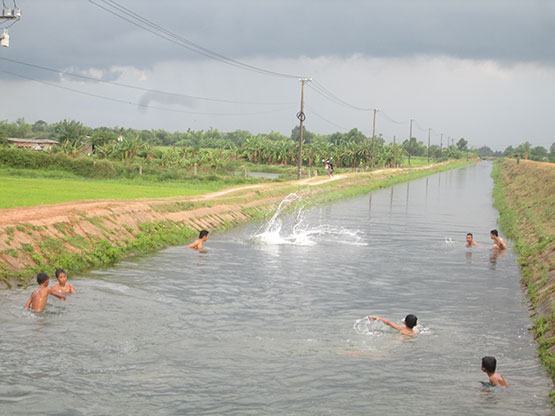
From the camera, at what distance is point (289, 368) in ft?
40.8

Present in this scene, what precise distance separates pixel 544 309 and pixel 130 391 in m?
11.5

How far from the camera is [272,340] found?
14.2 metres

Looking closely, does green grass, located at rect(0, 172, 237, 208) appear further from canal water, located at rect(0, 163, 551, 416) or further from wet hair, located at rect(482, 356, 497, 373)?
wet hair, located at rect(482, 356, 497, 373)

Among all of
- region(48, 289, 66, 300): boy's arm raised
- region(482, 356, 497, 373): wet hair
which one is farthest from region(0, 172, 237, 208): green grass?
region(482, 356, 497, 373): wet hair

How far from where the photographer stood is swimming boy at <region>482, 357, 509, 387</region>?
1180cm

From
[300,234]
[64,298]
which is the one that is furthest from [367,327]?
[300,234]

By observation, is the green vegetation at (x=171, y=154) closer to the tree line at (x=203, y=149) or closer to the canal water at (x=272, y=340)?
the tree line at (x=203, y=149)

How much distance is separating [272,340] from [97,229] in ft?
41.4

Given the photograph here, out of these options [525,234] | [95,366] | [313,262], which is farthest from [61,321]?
[525,234]

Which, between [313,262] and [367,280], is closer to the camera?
[367,280]

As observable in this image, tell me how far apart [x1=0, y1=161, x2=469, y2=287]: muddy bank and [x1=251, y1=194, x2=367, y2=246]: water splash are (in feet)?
7.49

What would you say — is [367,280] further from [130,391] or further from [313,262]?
[130,391]

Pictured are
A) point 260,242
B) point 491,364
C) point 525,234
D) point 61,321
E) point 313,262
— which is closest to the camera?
point 491,364

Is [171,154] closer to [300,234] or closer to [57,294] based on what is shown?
[300,234]
